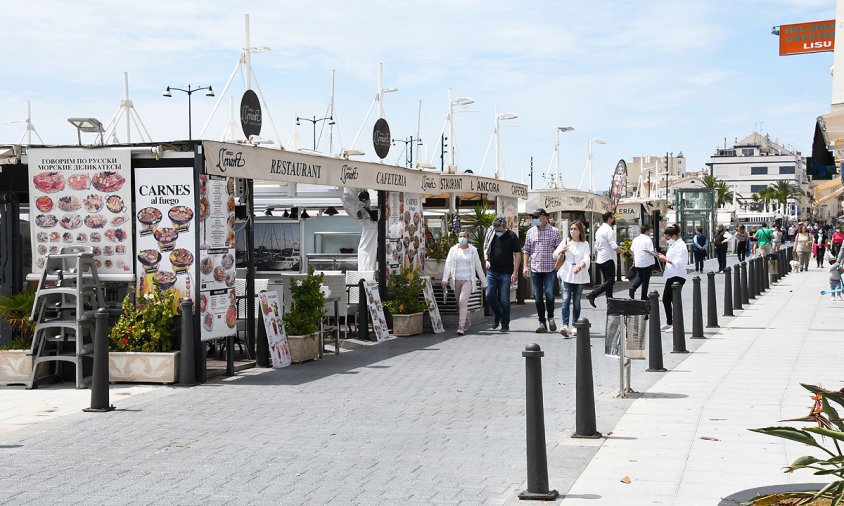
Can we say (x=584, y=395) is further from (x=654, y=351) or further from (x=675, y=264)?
(x=675, y=264)

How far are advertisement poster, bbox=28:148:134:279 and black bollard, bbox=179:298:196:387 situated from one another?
0.93m

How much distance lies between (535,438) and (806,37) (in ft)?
44.5

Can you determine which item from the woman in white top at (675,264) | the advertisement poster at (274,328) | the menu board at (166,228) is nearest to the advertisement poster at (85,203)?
the menu board at (166,228)

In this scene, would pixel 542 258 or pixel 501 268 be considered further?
pixel 501 268

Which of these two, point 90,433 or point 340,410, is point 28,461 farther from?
point 340,410

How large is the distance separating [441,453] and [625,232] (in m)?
32.7

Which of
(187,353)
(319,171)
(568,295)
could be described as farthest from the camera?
(568,295)

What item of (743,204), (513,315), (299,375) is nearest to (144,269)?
(299,375)

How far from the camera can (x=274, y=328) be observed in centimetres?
1241

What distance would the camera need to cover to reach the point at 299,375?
39.2 feet

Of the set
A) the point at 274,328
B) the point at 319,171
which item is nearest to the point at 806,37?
the point at 319,171

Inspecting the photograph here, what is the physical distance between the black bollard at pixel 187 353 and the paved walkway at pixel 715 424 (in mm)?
4523

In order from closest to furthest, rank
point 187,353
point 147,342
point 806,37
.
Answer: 1. point 187,353
2. point 147,342
3. point 806,37

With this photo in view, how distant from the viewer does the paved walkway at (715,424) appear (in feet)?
21.2
